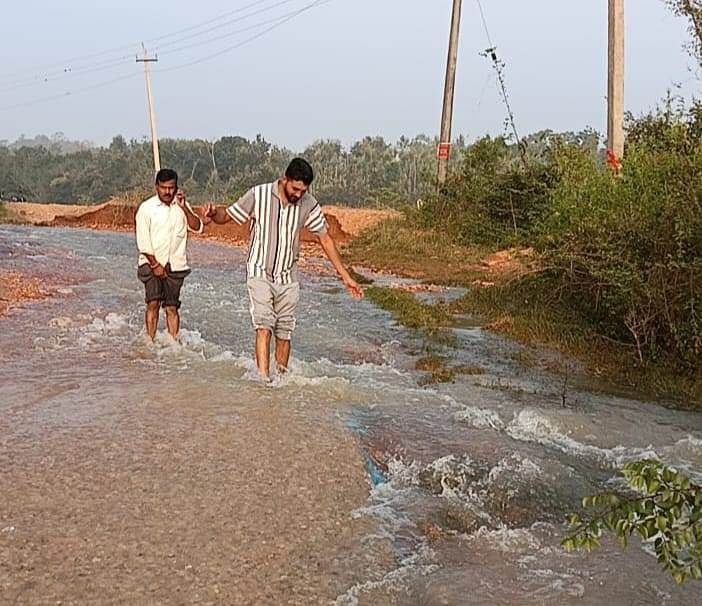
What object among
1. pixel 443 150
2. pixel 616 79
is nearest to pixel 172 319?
pixel 616 79

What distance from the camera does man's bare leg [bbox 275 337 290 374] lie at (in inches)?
299

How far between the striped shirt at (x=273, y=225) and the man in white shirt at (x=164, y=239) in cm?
113

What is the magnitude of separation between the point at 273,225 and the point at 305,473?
2.30m

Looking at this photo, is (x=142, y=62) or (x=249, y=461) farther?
(x=142, y=62)

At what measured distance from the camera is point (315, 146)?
226ft

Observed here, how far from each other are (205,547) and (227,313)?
7.52m

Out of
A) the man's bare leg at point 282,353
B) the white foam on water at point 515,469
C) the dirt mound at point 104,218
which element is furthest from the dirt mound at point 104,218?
the white foam on water at point 515,469

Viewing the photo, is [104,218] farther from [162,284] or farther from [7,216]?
[162,284]

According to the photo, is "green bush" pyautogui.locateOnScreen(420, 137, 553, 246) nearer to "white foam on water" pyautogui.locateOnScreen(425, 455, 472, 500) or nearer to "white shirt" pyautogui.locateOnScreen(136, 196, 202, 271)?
"white shirt" pyautogui.locateOnScreen(136, 196, 202, 271)

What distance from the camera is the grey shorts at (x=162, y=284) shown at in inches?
336

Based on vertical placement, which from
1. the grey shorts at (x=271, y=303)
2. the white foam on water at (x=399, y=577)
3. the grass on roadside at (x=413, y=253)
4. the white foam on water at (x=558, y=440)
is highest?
the grey shorts at (x=271, y=303)

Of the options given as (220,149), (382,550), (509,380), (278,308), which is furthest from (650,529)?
(220,149)

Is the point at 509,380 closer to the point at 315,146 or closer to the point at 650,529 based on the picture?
the point at 650,529

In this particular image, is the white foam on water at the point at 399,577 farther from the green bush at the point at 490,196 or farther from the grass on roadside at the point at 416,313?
the green bush at the point at 490,196
